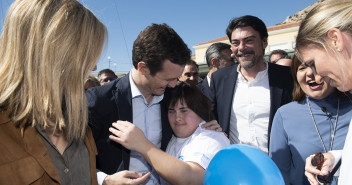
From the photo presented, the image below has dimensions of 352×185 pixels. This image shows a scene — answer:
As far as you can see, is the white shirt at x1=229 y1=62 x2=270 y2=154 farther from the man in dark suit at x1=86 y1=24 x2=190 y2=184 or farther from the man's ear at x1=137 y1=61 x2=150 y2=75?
the man's ear at x1=137 y1=61 x2=150 y2=75

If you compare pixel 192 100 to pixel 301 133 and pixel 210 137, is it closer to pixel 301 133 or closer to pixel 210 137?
pixel 210 137

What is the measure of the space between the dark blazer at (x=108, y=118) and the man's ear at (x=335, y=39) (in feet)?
5.03

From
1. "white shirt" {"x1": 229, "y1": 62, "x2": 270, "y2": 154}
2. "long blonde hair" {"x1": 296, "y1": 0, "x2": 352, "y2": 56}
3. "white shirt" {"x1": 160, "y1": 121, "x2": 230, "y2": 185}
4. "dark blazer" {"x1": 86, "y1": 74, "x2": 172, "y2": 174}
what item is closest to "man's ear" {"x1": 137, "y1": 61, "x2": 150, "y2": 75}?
"dark blazer" {"x1": 86, "y1": 74, "x2": 172, "y2": 174}

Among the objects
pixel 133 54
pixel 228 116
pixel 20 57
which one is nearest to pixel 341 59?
pixel 20 57

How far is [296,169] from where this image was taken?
2168 mm

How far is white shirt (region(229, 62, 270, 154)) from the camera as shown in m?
2.98

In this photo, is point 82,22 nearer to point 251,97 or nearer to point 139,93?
point 139,93

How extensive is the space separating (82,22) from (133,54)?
115 centimetres

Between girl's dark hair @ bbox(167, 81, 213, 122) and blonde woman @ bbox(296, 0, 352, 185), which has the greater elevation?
blonde woman @ bbox(296, 0, 352, 185)

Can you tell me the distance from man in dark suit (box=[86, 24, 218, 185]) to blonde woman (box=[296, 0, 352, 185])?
1.06 meters

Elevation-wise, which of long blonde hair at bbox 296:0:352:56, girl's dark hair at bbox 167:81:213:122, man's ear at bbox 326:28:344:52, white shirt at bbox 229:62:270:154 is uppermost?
long blonde hair at bbox 296:0:352:56

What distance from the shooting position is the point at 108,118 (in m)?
2.04

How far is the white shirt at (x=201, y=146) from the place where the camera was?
1820 mm

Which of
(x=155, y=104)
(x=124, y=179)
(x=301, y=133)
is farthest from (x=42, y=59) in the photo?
(x=301, y=133)
